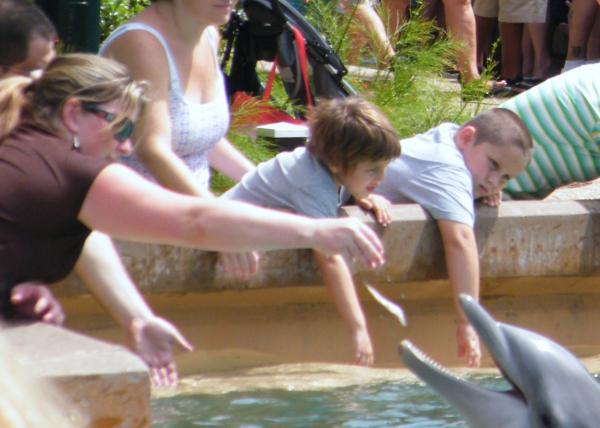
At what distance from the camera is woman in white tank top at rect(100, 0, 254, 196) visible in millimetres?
4410

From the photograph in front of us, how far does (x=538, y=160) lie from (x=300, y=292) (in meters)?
1.19

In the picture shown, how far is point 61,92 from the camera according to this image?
3.24 metres

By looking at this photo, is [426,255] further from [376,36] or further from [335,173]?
[376,36]

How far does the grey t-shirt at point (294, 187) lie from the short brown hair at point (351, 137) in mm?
55

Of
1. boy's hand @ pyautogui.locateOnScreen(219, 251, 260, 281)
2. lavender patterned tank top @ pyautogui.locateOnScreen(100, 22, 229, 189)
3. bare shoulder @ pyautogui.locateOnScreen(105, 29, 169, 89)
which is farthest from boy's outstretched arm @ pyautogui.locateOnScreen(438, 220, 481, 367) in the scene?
bare shoulder @ pyautogui.locateOnScreen(105, 29, 169, 89)

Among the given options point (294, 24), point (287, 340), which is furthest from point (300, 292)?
point (294, 24)

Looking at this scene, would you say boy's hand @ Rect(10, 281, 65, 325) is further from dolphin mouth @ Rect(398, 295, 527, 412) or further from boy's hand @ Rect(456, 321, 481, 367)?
boy's hand @ Rect(456, 321, 481, 367)

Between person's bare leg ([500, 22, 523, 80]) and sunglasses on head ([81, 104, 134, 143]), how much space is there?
7.40m

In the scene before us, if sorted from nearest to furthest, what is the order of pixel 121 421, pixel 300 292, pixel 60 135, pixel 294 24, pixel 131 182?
pixel 121 421
pixel 131 182
pixel 60 135
pixel 300 292
pixel 294 24

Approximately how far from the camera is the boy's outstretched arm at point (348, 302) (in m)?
4.71

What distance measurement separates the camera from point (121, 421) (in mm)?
2762

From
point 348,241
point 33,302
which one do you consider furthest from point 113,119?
point 348,241

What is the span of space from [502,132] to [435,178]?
30cm

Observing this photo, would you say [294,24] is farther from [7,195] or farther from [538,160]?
[7,195]
